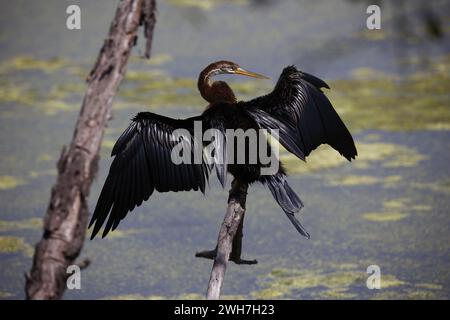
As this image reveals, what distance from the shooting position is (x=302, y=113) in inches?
99.2

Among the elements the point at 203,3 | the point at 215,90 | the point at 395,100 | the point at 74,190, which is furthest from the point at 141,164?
the point at 203,3

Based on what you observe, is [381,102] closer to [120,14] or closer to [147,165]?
[120,14]

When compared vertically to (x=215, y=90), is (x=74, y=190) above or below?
below

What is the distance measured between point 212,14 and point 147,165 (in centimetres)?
379

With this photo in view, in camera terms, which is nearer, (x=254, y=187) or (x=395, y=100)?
(x=254, y=187)

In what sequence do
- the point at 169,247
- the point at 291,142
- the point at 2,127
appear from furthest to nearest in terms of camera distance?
1. the point at 2,127
2. the point at 169,247
3. the point at 291,142

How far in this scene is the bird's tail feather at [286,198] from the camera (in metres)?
2.33

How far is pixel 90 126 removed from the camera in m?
3.16

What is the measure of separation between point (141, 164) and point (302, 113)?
18.5 inches

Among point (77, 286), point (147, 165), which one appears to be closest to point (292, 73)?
point (147, 165)

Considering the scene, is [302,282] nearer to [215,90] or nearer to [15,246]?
[215,90]

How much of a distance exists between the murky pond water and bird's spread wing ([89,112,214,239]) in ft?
1.11

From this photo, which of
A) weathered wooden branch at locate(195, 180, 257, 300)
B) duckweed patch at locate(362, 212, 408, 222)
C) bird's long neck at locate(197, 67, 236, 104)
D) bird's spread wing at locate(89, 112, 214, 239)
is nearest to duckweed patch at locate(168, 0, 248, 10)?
duckweed patch at locate(362, 212, 408, 222)

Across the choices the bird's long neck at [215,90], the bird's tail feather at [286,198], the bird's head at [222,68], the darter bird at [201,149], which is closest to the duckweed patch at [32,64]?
the bird's head at [222,68]
